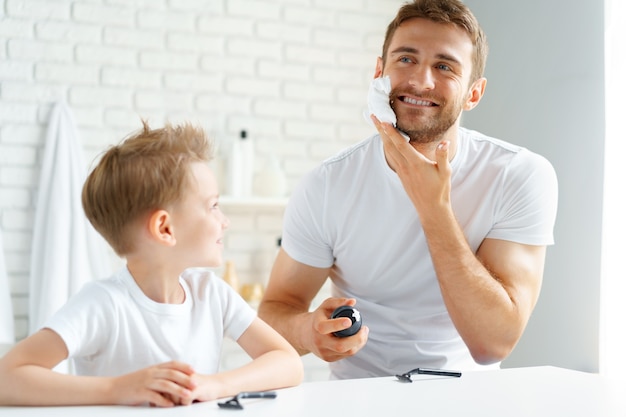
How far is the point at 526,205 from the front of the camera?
72.2 inches

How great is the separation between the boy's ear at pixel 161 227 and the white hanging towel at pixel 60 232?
173 cm

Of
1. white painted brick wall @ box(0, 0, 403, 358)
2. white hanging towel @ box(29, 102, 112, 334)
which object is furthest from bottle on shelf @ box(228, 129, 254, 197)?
white hanging towel @ box(29, 102, 112, 334)

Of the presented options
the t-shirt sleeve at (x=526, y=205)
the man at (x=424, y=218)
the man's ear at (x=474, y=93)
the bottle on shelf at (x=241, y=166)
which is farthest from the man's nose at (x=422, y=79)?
the bottle on shelf at (x=241, y=166)

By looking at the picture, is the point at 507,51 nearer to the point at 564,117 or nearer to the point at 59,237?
the point at 564,117

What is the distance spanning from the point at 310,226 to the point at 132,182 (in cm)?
74

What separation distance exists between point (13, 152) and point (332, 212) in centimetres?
160

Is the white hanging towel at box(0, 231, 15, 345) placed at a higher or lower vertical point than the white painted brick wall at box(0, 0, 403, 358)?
lower

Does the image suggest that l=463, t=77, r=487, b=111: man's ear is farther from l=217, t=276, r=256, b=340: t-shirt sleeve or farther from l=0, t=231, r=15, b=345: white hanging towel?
l=0, t=231, r=15, b=345: white hanging towel

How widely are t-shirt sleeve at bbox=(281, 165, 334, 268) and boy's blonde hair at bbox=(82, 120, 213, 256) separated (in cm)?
67

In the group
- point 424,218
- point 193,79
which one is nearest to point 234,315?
point 424,218

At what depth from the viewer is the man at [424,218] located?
1.77 metres

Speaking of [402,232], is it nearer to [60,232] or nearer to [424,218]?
[424,218]

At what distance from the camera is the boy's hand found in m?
1.08

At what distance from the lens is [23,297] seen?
2.98 metres
